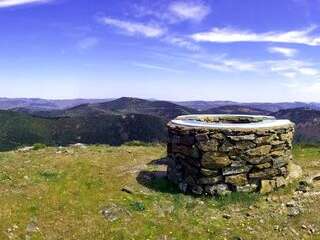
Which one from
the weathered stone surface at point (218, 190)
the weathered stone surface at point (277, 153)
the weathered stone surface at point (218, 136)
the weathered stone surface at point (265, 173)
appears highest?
the weathered stone surface at point (218, 136)

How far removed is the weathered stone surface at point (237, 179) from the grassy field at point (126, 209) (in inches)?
23.0

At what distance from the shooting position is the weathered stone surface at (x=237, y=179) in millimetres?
19484

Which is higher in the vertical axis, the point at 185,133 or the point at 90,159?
the point at 185,133

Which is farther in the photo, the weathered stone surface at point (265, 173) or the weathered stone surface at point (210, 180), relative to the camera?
the weathered stone surface at point (265, 173)

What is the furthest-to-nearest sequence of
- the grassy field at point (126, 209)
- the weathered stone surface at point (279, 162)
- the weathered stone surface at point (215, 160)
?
the weathered stone surface at point (279, 162) → the weathered stone surface at point (215, 160) → the grassy field at point (126, 209)

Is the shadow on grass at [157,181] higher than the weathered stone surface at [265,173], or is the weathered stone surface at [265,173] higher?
the weathered stone surface at [265,173]

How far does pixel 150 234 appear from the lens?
616 inches

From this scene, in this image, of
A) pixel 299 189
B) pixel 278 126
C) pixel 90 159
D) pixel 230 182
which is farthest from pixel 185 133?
pixel 90 159

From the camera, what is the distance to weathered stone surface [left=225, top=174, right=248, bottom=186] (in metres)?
19.5

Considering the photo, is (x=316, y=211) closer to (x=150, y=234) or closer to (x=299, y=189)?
(x=299, y=189)

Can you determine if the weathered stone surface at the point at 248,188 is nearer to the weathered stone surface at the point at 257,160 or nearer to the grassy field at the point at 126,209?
the grassy field at the point at 126,209

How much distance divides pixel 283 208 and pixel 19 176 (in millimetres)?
11793

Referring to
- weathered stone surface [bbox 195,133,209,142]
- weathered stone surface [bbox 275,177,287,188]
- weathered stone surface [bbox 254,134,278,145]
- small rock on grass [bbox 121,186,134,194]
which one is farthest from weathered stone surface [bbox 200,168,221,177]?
small rock on grass [bbox 121,186,134,194]

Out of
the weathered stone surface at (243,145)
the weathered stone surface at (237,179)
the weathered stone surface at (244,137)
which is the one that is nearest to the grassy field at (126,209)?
the weathered stone surface at (237,179)
